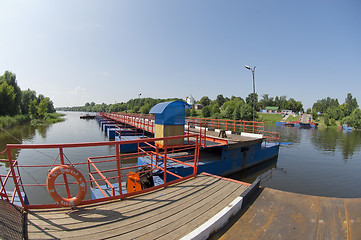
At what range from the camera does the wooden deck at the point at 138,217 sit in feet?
8.47

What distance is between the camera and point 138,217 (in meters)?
3.01

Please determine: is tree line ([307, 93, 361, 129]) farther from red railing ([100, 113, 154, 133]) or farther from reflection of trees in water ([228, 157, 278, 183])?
red railing ([100, 113, 154, 133])

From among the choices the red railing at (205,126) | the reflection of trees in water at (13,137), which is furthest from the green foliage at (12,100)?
the red railing at (205,126)

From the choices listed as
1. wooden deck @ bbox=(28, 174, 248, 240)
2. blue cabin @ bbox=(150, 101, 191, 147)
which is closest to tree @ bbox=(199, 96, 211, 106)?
blue cabin @ bbox=(150, 101, 191, 147)

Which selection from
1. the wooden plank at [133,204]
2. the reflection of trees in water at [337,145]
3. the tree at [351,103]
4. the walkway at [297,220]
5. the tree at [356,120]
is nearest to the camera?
the walkway at [297,220]

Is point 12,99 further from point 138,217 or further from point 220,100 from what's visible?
point 220,100

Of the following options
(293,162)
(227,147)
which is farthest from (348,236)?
(293,162)

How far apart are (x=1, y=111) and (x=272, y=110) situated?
140 m

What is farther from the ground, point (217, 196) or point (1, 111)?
point (1, 111)

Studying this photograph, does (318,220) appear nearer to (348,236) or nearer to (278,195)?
(348,236)

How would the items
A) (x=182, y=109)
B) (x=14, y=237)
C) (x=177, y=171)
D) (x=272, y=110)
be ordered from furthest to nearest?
1. (x=272, y=110)
2. (x=182, y=109)
3. (x=177, y=171)
4. (x=14, y=237)

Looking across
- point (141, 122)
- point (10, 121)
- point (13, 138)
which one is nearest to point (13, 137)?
point (13, 138)

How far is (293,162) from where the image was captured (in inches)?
635

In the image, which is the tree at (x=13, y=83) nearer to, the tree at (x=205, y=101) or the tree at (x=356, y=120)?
the tree at (x=356, y=120)
